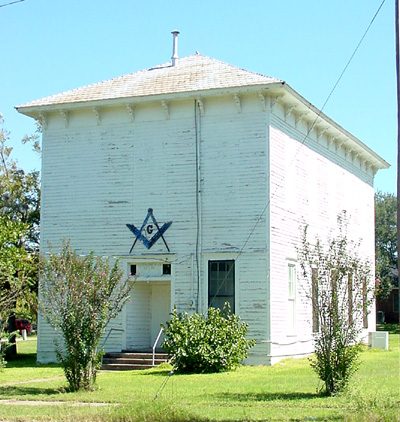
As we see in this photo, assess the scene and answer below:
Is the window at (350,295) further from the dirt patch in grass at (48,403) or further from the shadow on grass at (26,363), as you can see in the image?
the shadow on grass at (26,363)

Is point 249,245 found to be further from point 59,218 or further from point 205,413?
point 205,413

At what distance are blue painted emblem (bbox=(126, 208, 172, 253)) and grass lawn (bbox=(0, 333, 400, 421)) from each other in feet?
14.9

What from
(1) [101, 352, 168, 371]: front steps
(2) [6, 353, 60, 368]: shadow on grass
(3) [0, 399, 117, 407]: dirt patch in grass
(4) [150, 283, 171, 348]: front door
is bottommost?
(3) [0, 399, 117, 407]: dirt patch in grass

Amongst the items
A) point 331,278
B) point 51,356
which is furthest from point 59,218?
point 331,278

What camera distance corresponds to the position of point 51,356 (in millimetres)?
27250

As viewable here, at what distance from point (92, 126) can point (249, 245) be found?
22.3 feet

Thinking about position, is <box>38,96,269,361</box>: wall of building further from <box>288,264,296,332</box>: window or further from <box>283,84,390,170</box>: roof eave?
<box>288,264,296,332</box>: window

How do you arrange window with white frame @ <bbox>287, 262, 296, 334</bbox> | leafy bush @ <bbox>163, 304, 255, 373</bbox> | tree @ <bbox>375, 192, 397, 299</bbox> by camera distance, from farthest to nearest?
1. tree @ <bbox>375, 192, 397, 299</bbox>
2. window with white frame @ <bbox>287, 262, 296, 334</bbox>
3. leafy bush @ <bbox>163, 304, 255, 373</bbox>

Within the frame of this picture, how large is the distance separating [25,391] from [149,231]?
8.80 meters

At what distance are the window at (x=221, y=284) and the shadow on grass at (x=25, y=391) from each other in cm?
761

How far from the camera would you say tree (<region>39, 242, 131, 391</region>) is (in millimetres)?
18188

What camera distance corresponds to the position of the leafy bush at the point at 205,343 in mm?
22406

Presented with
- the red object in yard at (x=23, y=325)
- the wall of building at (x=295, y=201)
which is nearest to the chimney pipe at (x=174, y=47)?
the wall of building at (x=295, y=201)

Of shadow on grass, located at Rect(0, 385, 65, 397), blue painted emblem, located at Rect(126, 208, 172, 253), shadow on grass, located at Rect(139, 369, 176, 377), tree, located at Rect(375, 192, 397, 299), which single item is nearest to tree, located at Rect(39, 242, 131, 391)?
shadow on grass, located at Rect(0, 385, 65, 397)
